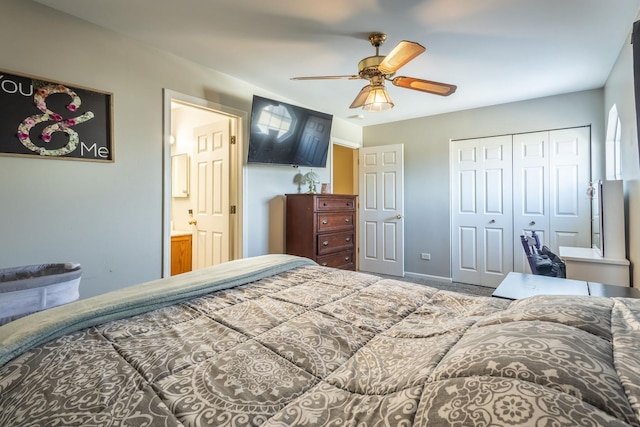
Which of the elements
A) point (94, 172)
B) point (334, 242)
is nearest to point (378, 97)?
point (334, 242)

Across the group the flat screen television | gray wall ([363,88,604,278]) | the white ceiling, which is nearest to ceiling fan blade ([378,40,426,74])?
the white ceiling

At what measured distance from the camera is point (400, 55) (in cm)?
189

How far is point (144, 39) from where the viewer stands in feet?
7.91

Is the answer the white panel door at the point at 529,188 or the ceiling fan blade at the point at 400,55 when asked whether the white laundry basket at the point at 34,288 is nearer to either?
the ceiling fan blade at the point at 400,55

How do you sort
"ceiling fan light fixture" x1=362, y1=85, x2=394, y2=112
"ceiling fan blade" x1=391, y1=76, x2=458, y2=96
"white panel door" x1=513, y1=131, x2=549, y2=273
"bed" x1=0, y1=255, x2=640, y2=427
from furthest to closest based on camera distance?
"white panel door" x1=513, y1=131, x2=549, y2=273
"ceiling fan light fixture" x1=362, y1=85, x2=394, y2=112
"ceiling fan blade" x1=391, y1=76, x2=458, y2=96
"bed" x1=0, y1=255, x2=640, y2=427

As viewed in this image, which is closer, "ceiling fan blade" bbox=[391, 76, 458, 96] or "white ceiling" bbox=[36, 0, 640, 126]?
"white ceiling" bbox=[36, 0, 640, 126]

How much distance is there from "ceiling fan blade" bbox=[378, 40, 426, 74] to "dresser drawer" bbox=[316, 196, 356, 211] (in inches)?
65.4

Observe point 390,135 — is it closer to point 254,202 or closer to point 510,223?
point 510,223

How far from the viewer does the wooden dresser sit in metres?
3.45

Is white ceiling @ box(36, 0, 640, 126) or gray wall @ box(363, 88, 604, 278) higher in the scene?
white ceiling @ box(36, 0, 640, 126)

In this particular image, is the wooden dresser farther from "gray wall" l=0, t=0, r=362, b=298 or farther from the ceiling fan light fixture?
"gray wall" l=0, t=0, r=362, b=298

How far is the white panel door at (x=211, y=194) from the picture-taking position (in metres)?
3.44

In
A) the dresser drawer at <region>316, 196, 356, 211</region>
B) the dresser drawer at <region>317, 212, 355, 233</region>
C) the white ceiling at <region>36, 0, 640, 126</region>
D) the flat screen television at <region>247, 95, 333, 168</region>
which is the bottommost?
the dresser drawer at <region>317, 212, 355, 233</region>

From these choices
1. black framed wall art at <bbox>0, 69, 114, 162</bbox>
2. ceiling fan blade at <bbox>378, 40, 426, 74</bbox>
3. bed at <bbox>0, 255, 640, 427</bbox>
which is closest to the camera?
bed at <bbox>0, 255, 640, 427</bbox>
